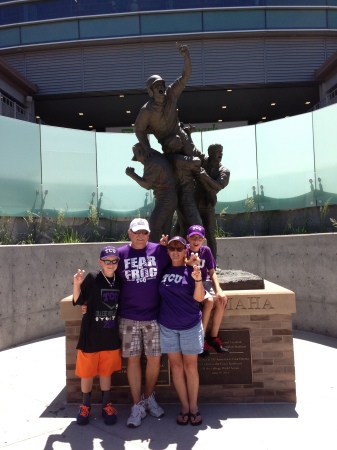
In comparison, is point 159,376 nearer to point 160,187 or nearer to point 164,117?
point 160,187

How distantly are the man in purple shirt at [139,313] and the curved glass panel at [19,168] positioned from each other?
17.3 feet

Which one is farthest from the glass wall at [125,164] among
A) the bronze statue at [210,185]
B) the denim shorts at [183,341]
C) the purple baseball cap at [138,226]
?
the denim shorts at [183,341]

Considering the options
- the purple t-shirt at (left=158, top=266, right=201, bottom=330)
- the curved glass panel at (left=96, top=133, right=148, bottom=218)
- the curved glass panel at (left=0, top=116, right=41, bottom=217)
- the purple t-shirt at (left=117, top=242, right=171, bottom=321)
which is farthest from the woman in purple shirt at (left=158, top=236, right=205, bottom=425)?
the curved glass panel at (left=96, top=133, right=148, bottom=218)

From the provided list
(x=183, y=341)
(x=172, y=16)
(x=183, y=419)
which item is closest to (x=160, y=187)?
(x=183, y=341)

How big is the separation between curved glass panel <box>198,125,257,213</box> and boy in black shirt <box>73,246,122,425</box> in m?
6.39

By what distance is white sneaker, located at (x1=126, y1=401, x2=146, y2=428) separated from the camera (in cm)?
325

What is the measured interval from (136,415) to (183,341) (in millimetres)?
778

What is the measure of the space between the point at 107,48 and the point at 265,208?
417 inches

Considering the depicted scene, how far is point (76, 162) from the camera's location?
9281 millimetres

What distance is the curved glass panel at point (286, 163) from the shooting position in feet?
28.1

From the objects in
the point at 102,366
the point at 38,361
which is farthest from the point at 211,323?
the point at 38,361

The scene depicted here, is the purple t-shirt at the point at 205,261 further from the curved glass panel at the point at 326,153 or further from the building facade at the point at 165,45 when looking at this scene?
the building facade at the point at 165,45

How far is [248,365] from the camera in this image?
382 cm

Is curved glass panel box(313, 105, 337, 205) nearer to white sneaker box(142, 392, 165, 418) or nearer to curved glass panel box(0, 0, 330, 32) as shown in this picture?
white sneaker box(142, 392, 165, 418)
